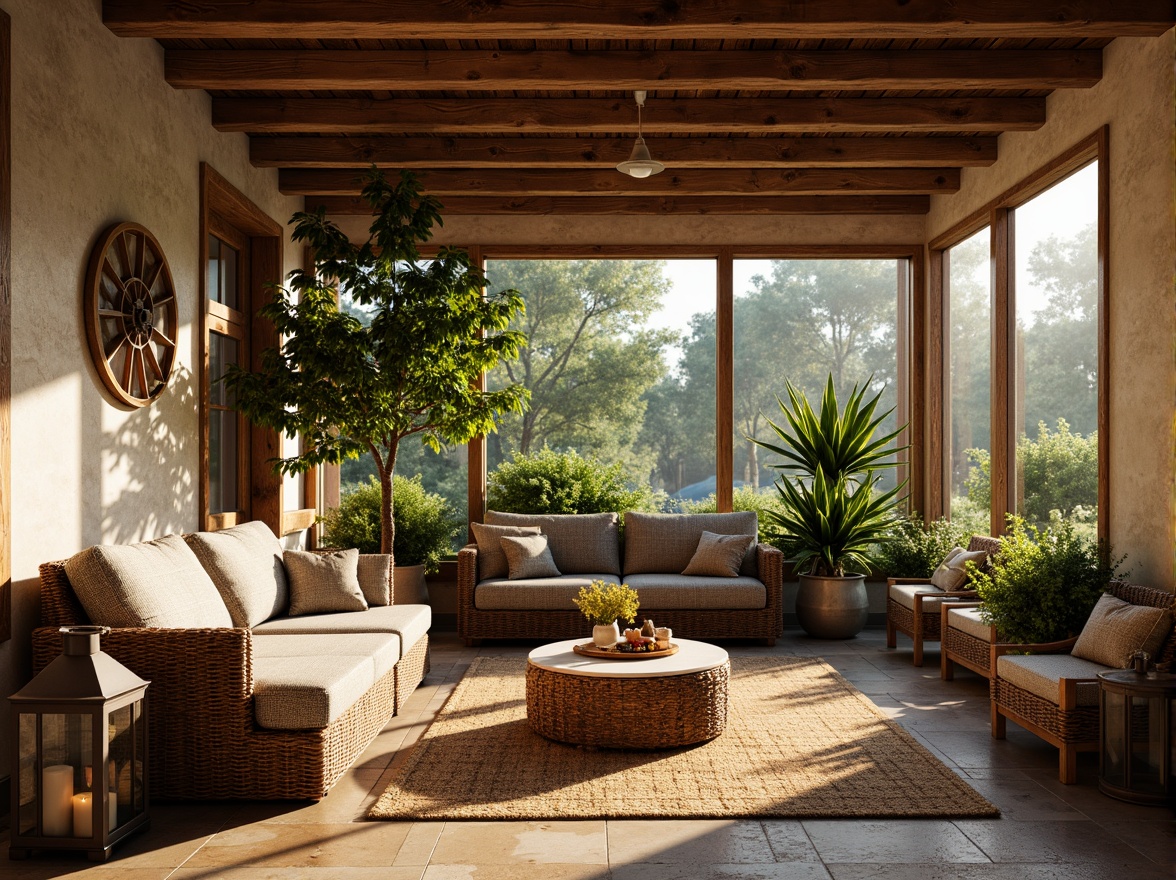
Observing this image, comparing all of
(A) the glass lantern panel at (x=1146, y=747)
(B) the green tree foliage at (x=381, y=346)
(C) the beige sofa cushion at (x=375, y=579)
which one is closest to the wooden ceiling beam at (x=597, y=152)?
(B) the green tree foliage at (x=381, y=346)

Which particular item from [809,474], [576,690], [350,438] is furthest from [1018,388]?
[350,438]

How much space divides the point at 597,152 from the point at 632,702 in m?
3.77

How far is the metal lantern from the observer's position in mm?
3049

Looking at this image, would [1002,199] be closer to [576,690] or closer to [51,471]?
[576,690]

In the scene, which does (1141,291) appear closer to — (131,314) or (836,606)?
(836,606)

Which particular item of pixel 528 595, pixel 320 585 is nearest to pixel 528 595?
pixel 528 595

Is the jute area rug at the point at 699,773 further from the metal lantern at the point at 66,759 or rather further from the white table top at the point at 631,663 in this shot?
the metal lantern at the point at 66,759

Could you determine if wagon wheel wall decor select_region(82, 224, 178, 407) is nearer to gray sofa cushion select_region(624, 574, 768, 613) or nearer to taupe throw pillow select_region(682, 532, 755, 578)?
gray sofa cushion select_region(624, 574, 768, 613)

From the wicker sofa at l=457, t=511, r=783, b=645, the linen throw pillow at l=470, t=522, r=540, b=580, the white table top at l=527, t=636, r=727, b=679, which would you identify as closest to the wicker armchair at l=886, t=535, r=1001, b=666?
the wicker sofa at l=457, t=511, r=783, b=645

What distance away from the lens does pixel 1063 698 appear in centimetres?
388

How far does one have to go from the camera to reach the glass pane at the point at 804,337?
25.8 feet

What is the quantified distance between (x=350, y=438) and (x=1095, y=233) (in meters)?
4.59

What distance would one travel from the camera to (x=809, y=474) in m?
7.49

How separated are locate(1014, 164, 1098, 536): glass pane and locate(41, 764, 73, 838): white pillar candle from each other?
4.89 meters
